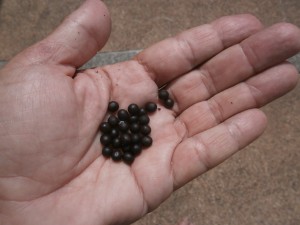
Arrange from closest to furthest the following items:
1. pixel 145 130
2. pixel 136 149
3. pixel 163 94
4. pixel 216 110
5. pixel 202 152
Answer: pixel 202 152 → pixel 136 149 → pixel 145 130 → pixel 216 110 → pixel 163 94

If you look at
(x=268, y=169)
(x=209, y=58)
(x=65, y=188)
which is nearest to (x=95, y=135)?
(x=65, y=188)

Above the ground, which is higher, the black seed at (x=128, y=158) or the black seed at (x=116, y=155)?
the black seed at (x=116, y=155)

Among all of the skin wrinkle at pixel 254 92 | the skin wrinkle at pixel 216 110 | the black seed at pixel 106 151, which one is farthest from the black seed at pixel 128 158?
the skin wrinkle at pixel 254 92

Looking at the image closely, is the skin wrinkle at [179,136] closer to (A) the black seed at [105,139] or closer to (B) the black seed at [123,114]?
(B) the black seed at [123,114]

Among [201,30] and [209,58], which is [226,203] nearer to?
[209,58]

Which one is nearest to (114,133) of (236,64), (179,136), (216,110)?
(179,136)

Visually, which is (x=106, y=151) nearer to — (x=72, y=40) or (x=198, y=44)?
(x=72, y=40)

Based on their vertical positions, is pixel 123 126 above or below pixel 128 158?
above
